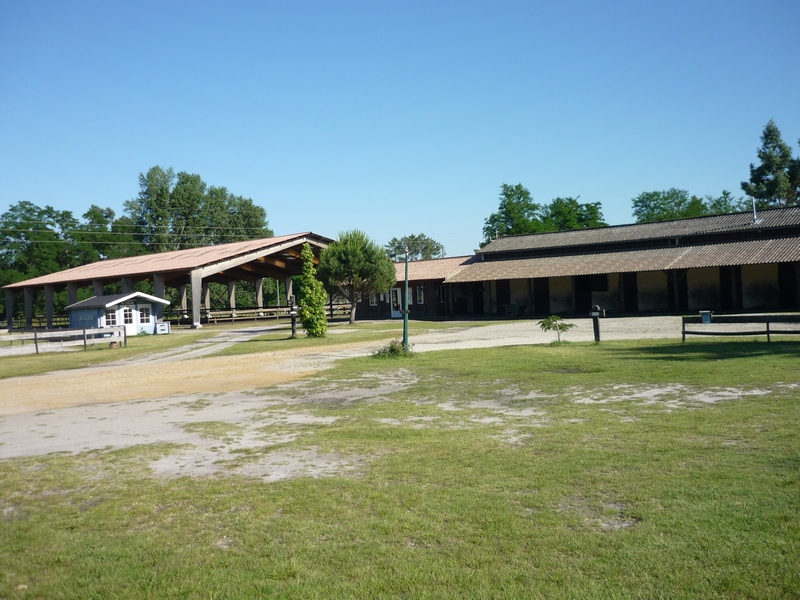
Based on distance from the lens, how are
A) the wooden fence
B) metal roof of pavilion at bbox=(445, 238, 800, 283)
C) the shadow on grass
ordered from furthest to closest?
metal roof of pavilion at bbox=(445, 238, 800, 283)
the wooden fence
the shadow on grass

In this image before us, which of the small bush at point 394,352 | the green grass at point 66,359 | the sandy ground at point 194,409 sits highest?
the small bush at point 394,352

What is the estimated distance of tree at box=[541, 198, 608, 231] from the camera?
73.3 m

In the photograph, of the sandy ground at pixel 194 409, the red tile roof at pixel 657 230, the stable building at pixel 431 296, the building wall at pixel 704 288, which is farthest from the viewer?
the stable building at pixel 431 296

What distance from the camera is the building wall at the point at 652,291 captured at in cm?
3569

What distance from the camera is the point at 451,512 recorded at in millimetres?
5066

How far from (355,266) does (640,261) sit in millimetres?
14936

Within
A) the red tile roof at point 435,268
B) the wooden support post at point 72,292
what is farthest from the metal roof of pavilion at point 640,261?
the wooden support post at point 72,292

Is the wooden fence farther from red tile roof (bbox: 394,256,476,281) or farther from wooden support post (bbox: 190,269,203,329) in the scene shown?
red tile roof (bbox: 394,256,476,281)

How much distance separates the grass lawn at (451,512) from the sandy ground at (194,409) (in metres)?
0.24

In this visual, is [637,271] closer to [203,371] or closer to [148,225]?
[203,371]

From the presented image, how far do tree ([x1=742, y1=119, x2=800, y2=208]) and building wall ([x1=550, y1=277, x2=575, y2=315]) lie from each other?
3869cm

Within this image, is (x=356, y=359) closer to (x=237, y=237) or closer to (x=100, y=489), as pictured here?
(x=100, y=489)

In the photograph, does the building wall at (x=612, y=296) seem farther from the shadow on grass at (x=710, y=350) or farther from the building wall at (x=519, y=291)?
the shadow on grass at (x=710, y=350)

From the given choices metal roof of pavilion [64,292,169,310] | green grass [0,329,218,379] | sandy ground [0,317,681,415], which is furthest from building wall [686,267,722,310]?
metal roof of pavilion [64,292,169,310]
